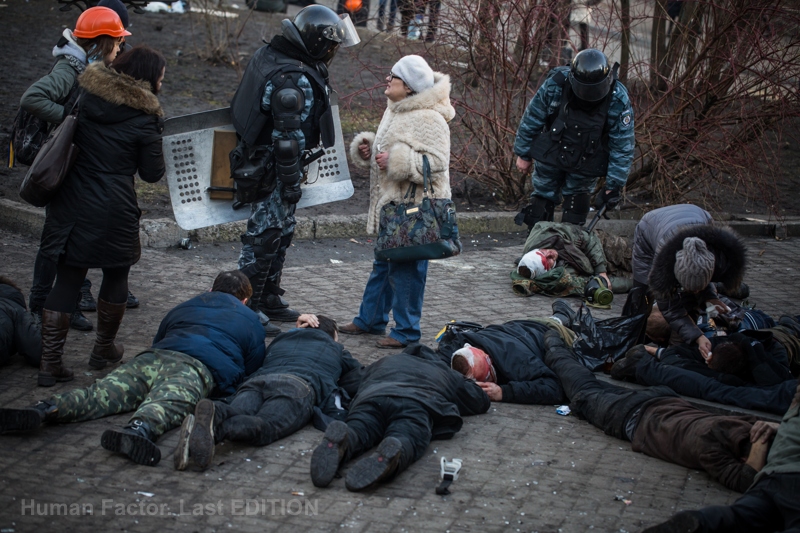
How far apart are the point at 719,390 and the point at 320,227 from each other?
4722 millimetres

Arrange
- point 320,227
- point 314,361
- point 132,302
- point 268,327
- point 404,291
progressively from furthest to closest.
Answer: point 320,227
point 132,302
point 268,327
point 404,291
point 314,361

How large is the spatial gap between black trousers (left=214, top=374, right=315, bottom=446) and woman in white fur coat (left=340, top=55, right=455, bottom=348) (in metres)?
1.57

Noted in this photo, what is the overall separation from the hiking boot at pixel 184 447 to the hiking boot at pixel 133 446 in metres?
0.10

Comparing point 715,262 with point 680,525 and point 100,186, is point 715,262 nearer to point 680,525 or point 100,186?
point 680,525

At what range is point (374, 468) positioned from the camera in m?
3.92

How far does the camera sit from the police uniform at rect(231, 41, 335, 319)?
18.9ft

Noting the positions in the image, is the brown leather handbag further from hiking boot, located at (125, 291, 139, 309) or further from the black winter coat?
hiking boot, located at (125, 291, 139, 309)

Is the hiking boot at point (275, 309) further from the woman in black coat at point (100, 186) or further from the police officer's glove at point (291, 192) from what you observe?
the woman in black coat at point (100, 186)

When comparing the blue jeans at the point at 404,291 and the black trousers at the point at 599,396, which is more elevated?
the blue jeans at the point at 404,291

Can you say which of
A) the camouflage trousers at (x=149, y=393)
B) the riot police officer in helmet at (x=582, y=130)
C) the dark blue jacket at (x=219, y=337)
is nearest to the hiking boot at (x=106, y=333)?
the dark blue jacket at (x=219, y=337)

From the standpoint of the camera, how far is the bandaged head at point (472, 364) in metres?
5.23

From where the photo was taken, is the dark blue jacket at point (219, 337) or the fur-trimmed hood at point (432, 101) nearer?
the dark blue jacket at point (219, 337)

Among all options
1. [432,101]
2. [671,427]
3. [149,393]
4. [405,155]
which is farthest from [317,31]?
[671,427]

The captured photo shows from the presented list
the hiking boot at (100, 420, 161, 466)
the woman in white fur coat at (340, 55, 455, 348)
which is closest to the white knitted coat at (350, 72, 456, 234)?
the woman in white fur coat at (340, 55, 455, 348)
